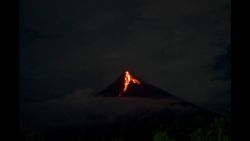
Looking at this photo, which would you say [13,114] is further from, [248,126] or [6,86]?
[248,126]

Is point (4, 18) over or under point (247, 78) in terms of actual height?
over

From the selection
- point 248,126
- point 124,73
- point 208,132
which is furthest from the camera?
point 124,73

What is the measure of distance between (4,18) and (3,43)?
114 millimetres

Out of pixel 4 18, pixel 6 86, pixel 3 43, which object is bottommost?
pixel 6 86

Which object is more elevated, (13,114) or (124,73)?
(124,73)

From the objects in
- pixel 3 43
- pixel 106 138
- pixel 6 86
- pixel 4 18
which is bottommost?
pixel 106 138

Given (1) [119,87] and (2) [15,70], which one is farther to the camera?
(1) [119,87]

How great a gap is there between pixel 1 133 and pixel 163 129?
132 cm

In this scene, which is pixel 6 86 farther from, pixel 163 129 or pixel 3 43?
pixel 163 129

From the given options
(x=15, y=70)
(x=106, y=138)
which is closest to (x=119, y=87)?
(x=106, y=138)

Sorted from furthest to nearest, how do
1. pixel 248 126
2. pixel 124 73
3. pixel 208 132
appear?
1. pixel 124 73
2. pixel 208 132
3. pixel 248 126

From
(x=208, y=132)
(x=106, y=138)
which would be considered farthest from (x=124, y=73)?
(x=208, y=132)

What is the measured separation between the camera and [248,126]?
1446 millimetres

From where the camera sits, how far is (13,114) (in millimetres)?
1530
